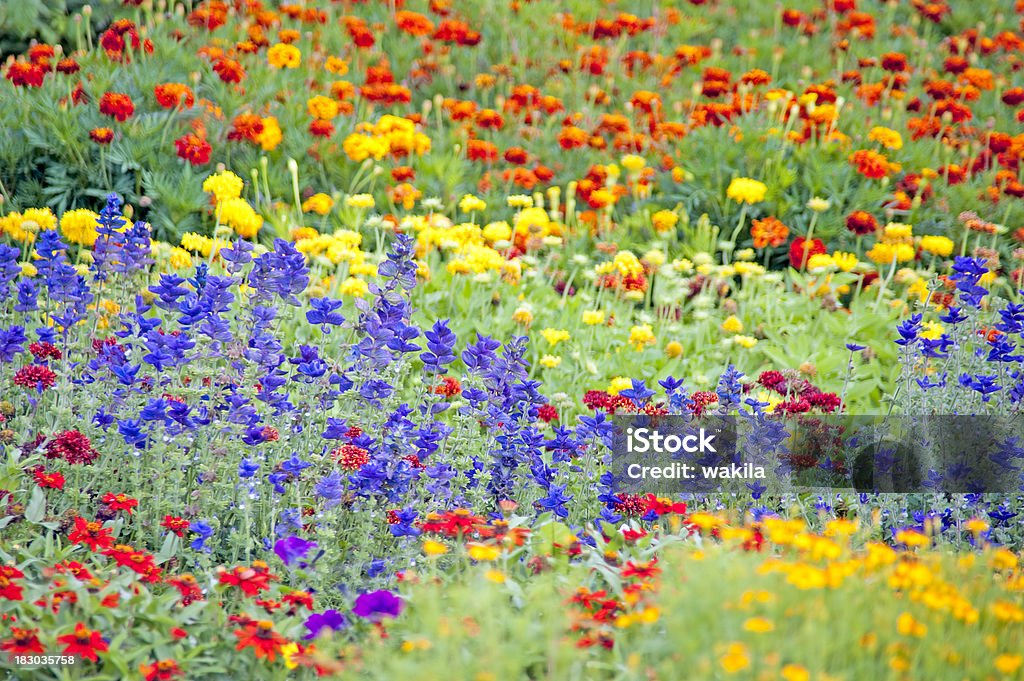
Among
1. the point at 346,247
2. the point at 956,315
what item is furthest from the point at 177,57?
the point at 956,315

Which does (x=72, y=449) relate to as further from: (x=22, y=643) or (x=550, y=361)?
(x=550, y=361)

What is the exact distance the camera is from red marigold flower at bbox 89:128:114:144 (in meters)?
5.10

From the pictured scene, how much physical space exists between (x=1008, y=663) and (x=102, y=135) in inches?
178

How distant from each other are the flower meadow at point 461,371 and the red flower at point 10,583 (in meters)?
0.01

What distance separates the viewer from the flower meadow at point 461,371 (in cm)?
226

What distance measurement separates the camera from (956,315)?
Answer: 3604 mm

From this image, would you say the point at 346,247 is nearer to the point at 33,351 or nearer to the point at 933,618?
the point at 33,351

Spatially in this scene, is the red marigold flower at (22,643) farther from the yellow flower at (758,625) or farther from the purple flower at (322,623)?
the yellow flower at (758,625)

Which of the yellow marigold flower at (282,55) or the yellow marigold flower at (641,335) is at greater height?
the yellow marigold flower at (282,55)

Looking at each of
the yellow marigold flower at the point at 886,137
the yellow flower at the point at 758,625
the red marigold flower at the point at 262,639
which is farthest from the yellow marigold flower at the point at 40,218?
the yellow marigold flower at the point at 886,137

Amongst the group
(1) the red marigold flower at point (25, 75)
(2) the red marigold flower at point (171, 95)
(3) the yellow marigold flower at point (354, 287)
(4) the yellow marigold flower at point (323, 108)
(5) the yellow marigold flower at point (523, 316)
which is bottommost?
(5) the yellow marigold flower at point (523, 316)

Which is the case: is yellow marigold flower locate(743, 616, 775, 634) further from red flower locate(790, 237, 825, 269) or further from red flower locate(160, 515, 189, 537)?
red flower locate(790, 237, 825, 269)

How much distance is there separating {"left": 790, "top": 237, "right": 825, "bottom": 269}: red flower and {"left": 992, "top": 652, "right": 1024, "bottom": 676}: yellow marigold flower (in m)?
3.75

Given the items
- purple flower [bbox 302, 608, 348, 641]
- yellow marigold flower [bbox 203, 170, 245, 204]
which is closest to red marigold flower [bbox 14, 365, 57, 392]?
purple flower [bbox 302, 608, 348, 641]
